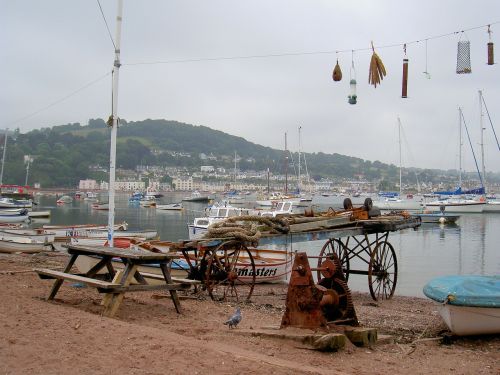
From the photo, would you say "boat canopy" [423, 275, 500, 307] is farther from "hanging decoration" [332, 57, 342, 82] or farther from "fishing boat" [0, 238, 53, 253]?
"fishing boat" [0, 238, 53, 253]

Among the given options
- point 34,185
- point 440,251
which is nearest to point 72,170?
point 34,185

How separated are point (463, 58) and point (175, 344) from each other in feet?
36.2

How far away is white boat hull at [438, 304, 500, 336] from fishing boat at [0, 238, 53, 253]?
806 inches

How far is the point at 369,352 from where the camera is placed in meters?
7.52

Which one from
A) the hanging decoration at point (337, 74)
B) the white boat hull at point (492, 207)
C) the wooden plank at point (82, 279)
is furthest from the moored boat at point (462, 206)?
the wooden plank at point (82, 279)

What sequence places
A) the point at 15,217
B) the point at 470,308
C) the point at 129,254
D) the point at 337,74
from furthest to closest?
the point at 15,217 → the point at 337,74 → the point at 470,308 → the point at 129,254

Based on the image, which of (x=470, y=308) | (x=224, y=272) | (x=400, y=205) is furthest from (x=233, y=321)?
(x=400, y=205)

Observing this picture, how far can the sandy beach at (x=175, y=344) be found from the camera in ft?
18.2

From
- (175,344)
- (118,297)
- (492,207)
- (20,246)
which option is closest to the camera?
(175,344)

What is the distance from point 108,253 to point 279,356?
3637mm

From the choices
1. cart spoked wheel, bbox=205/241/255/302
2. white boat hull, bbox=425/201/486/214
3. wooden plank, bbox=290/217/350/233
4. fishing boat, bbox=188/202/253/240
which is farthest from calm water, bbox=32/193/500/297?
white boat hull, bbox=425/201/486/214

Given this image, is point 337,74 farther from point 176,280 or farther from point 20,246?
point 20,246

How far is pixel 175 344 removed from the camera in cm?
629

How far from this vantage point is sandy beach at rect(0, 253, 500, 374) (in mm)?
5555
